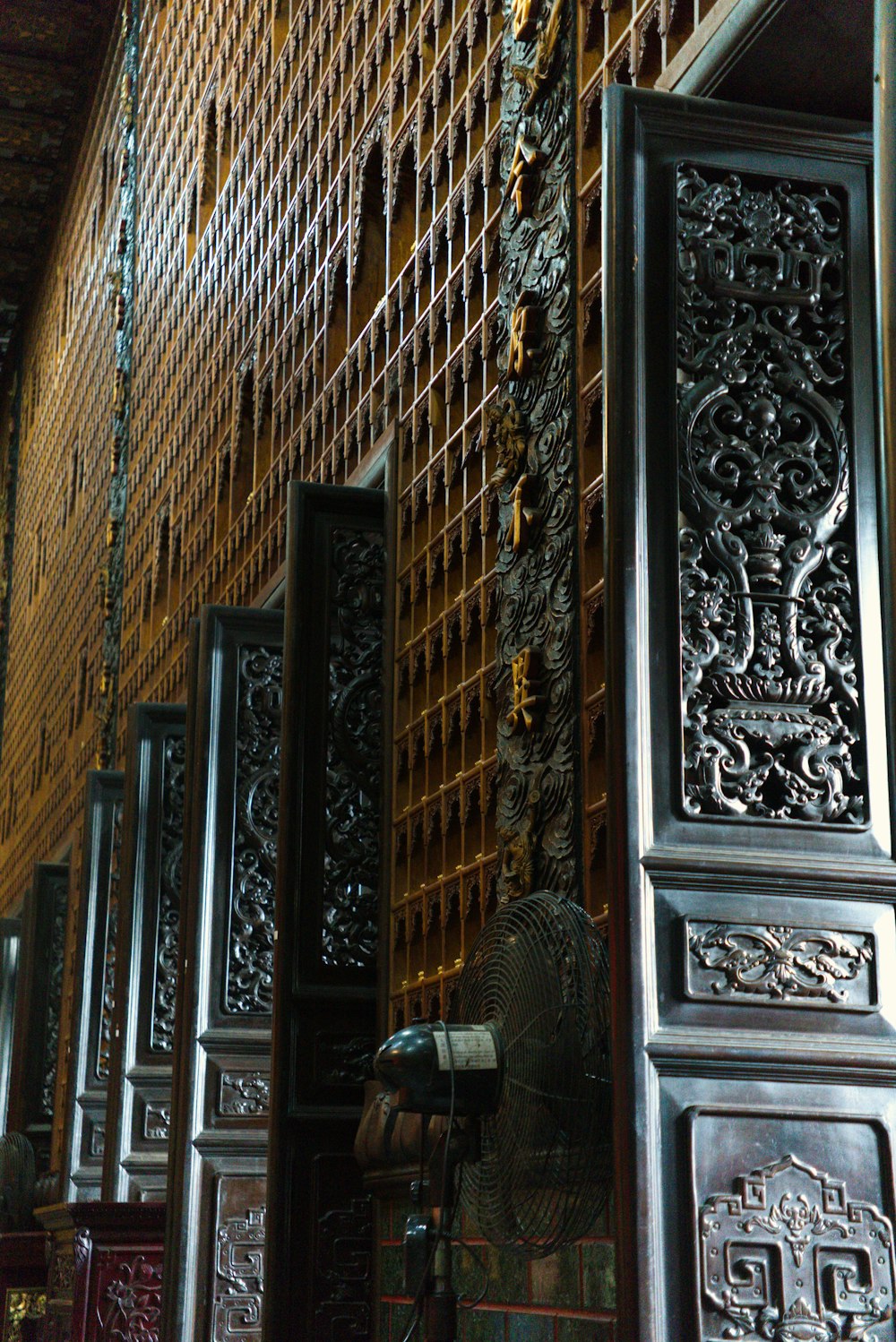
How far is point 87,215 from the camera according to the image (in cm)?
1658

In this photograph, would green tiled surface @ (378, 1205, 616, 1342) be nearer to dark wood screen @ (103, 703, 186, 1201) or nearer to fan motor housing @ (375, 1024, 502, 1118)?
fan motor housing @ (375, 1024, 502, 1118)

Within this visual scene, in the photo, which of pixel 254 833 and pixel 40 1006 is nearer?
pixel 254 833

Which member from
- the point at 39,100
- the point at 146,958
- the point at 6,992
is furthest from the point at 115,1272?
the point at 39,100

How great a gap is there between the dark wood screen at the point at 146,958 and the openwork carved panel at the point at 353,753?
270 centimetres

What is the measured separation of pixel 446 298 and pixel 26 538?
1460 centimetres

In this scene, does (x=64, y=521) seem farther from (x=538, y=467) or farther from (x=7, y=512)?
(x=538, y=467)

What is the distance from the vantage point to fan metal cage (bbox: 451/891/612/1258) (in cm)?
367

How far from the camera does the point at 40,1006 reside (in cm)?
1402

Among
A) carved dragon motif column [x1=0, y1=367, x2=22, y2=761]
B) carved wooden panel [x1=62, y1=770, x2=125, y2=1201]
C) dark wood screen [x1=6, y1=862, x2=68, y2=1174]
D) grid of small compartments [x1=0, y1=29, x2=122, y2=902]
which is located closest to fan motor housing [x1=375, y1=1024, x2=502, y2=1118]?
carved wooden panel [x1=62, y1=770, x2=125, y2=1201]

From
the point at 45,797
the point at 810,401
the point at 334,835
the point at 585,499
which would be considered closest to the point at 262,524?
the point at 334,835

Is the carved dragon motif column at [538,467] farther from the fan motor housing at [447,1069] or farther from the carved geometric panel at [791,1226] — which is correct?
the carved geometric panel at [791,1226]

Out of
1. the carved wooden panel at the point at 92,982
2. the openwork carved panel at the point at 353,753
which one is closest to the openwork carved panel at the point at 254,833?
the openwork carved panel at the point at 353,753

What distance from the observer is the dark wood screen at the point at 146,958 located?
909cm

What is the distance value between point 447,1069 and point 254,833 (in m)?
4.09
